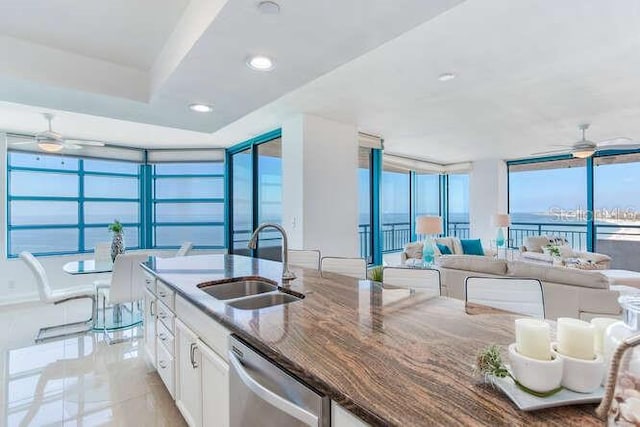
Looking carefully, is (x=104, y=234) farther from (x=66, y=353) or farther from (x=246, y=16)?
(x=246, y=16)

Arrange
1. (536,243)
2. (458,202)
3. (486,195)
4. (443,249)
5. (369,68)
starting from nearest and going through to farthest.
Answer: (369,68) → (443,249) → (536,243) → (486,195) → (458,202)

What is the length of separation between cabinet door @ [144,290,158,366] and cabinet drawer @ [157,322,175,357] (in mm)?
185

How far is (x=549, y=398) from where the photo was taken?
2.46 feet

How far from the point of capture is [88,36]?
2.19 meters

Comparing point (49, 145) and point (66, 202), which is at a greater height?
point (49, 145)

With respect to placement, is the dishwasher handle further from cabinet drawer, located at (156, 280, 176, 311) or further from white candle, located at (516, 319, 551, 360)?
cabinet drawer, located at (156, 280, 176, 311)

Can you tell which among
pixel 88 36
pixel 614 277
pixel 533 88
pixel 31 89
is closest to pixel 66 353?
pixel 31 89

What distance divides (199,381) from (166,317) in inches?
25.5

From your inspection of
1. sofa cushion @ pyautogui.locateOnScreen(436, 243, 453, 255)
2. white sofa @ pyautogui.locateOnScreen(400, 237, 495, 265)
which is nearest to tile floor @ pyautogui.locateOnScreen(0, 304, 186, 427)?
white sofa @ pyautogui.locateOnScreen(400, 237, 495, 265)

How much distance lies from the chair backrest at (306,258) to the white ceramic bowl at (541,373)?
257 centimetres

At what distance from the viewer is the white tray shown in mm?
734

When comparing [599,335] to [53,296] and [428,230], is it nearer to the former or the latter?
[428,230]

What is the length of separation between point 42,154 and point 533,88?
6857 mm

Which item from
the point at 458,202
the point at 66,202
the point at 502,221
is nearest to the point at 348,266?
the point at 502,221
